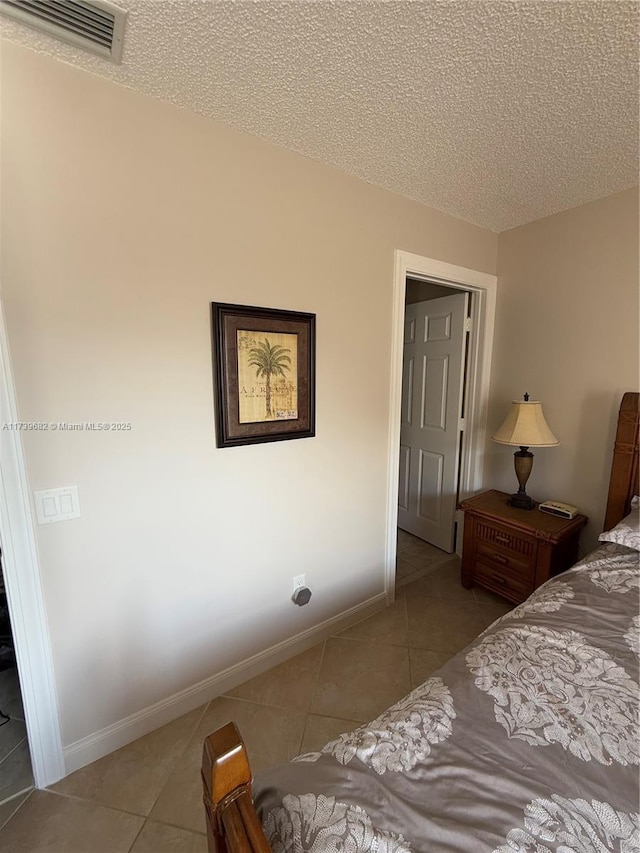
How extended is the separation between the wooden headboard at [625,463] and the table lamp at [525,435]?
301 mm

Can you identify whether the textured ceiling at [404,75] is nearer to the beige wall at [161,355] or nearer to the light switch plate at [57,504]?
the beige wall at [161,355]

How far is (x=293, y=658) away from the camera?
1.95 meters

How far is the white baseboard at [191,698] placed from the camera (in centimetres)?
143

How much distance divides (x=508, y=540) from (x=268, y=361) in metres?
1.78

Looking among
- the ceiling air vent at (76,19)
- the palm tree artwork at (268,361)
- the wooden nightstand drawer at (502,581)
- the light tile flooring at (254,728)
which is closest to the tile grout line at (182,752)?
the light tile flooring at (254,728)

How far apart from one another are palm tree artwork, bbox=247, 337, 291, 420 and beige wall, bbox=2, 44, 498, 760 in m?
0.19

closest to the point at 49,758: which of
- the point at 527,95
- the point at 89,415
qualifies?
the point at 89,415

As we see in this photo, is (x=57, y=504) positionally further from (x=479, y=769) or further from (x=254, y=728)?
(x=479, y=769)

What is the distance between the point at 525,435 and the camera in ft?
7.04

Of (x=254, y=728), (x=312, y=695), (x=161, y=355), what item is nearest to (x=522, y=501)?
(x=312, y=695)

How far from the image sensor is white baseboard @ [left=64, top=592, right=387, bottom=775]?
4.68ft

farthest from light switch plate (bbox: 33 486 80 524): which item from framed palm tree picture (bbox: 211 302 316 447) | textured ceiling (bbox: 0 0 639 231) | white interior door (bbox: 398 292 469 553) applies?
white interior door (bbox: 398 292 469 553)

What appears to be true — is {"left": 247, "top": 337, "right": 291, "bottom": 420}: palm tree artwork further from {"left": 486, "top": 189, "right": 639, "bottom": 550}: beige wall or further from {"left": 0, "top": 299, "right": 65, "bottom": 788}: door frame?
{"left": 486, "top": 189, "right": 639, "bottom": 550}: beige wall

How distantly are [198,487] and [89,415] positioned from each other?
50 centimetres
